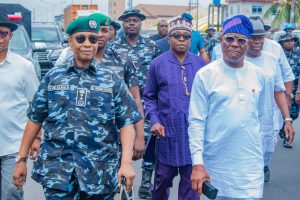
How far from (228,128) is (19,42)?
11.1 m

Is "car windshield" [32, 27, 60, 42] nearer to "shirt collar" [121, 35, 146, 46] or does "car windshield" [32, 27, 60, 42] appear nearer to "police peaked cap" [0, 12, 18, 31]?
"shirt collar" [121, 35, 146, 46]

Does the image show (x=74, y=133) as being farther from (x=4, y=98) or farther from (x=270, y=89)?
(x=270, y=89)

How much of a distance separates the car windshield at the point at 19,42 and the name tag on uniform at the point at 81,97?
35.5 ft

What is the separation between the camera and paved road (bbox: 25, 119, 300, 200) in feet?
22.0

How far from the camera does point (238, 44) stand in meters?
4.14

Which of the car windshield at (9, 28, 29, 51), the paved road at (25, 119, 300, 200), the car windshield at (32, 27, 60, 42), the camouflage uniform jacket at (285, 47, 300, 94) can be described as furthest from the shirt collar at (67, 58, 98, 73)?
the car windshield at (32, 27, 60, 42)

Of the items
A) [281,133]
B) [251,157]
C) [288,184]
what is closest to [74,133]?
[251,157]

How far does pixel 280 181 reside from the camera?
24.2ft

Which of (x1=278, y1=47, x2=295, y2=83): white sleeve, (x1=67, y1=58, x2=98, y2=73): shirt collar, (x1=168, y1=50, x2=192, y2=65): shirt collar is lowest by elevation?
(x1=278, y1=47, x2=295, y2=83): white sleeve

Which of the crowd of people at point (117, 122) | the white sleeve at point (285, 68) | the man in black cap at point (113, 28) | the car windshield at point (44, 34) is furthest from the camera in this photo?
the car windshield at point (44, 34)

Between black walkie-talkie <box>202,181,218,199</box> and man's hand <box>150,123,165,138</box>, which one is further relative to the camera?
man's hand <box>150,123,165,138</box>

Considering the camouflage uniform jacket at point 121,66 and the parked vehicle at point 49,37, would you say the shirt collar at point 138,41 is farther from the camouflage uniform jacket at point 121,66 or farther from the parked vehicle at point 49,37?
the parked vehicle at point 49,37

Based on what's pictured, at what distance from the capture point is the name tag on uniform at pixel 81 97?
144 inches

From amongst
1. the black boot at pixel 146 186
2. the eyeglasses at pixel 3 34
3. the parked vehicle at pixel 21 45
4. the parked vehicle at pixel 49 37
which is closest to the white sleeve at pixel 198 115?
the eyeglasses at pixel 3 34
